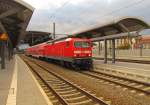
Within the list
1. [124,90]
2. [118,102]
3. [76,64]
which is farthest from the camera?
[76,64]

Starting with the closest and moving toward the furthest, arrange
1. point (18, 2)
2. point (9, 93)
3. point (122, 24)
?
point (9, 93), point (18, 2), point (122, 24)

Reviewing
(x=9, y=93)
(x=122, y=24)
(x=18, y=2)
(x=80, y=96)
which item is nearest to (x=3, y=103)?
(x=9, y=93)

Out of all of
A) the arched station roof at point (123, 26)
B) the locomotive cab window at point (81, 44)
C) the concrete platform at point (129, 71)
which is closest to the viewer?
the concrete platform at point (129, 71)

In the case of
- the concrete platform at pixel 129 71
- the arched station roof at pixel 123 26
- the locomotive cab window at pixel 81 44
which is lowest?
the concrete platform at pixel 129 71

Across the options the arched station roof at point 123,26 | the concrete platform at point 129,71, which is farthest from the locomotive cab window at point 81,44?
the concrete platform at point 129,71

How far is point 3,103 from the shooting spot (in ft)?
34.0

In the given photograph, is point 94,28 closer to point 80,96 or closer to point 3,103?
point 80,96

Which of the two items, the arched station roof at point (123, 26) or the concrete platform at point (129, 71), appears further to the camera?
the arched station roof at point (123, 26)

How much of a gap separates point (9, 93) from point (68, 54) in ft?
51.9

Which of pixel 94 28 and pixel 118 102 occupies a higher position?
pixel 94 28

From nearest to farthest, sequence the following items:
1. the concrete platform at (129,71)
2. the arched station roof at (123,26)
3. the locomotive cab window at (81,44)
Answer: the concrete platform at (129,71)
the arched station roof at (123,26)
the locomotive cab window at (81,44)

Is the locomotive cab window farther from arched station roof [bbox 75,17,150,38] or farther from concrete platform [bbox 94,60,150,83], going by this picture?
concrete platform [bbox 94,60,150,83]

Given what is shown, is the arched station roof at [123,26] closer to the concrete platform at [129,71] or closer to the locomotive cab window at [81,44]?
the locomotive cab window at [81,44]

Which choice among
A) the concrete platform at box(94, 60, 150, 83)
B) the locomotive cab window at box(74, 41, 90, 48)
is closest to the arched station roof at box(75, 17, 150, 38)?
the locomotive cab window at box(74, 41, 90, 48)
